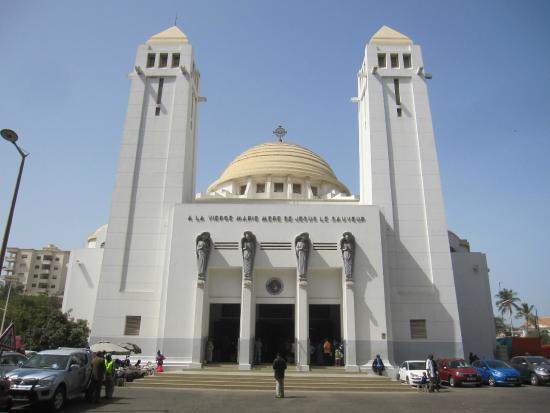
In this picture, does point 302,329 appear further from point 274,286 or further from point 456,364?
point 456,364

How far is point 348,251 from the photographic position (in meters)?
27.4

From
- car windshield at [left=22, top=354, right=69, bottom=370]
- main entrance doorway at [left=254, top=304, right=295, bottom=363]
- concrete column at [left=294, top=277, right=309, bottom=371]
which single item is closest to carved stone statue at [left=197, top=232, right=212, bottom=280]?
main entrance doorway at [left=254, top=304, right=295, bottom=363]

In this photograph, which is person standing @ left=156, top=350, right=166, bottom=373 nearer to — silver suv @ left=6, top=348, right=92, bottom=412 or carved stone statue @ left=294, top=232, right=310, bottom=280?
carved stone statue @ left=294, top=232, right=310, bottom=280

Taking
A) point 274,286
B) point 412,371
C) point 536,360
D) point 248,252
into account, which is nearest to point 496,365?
point 536,360

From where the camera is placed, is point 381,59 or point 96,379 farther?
point 381,59

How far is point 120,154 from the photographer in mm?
32250

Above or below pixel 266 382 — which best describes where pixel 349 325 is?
above

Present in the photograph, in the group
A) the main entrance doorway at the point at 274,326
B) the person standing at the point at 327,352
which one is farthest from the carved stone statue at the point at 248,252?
the person standing at the point at 327,352

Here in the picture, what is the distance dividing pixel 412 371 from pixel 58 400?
16.2 metres

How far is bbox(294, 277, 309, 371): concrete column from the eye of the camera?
25.4 m

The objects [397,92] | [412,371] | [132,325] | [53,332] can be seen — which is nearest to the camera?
[412,371]

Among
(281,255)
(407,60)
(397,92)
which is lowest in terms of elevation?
(281,255)

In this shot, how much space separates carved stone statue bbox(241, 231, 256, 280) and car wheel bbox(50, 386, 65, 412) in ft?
48.5

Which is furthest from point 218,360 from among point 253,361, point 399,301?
point 399,301
